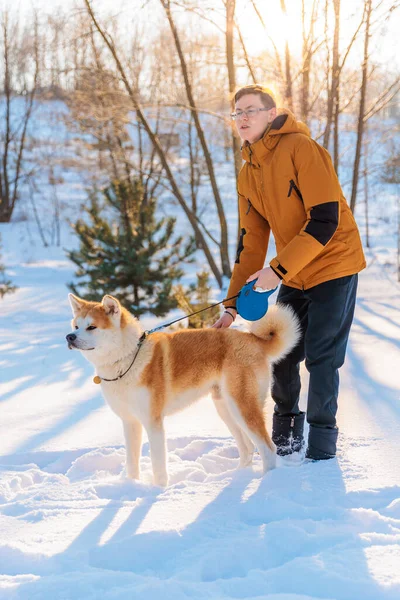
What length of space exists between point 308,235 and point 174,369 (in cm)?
114

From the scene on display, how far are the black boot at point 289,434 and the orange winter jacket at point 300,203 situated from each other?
0.88m

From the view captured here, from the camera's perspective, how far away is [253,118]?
2.99 m

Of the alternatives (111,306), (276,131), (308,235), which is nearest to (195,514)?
(111,306)

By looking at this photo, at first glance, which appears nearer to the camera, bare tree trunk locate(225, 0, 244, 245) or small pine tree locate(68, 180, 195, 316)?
bare tree trunk locate(225, 0, 244, 245)

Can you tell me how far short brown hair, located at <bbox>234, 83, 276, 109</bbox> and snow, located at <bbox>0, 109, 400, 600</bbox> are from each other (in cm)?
201

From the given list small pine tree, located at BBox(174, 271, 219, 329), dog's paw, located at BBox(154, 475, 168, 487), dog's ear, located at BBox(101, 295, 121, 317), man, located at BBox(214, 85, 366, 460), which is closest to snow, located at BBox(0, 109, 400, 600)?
dog's paw, located at BBox(154, 475, 168, 487)

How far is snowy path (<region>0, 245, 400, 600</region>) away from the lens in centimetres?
197

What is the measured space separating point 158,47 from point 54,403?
12.2 metres

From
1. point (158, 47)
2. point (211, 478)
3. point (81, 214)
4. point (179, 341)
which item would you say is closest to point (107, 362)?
point (179, 341)

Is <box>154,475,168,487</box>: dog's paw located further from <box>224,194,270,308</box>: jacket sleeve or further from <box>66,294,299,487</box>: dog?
<box>224,194,270,308</box>: jacket sleeve

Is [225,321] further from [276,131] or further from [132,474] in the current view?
[276,131]

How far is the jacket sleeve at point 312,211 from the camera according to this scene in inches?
113

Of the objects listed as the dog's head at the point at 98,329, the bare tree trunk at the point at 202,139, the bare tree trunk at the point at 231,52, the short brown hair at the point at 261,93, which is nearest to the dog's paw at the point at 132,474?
the dog's head at the point at 98,329

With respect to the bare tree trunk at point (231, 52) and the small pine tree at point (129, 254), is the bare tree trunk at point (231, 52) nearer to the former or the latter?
the bare tree trunk at point (231, 52)
